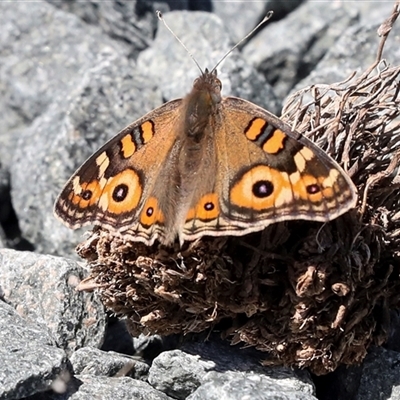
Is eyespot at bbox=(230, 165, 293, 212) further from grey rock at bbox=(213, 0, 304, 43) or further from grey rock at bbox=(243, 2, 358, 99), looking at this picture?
grey rock at bbox=(213, 0, 304, 43)

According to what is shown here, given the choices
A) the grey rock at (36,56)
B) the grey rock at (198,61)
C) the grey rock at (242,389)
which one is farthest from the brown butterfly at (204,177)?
the grey rock at (36,56)

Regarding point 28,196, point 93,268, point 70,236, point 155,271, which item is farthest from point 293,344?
point 28,196

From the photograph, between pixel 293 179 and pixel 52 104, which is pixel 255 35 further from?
pixel 293 179

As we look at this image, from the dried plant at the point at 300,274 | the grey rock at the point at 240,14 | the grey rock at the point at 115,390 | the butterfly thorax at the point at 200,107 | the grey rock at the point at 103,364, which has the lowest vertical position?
the grey rock at the point at 115,390

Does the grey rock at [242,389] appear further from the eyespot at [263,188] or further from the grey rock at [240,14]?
the grey rock at [240,14]

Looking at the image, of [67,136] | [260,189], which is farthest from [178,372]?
[67,136]

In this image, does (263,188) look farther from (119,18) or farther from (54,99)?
(119,18)
